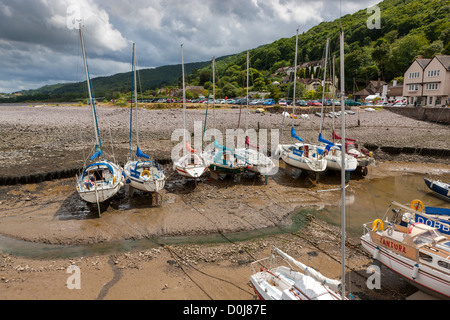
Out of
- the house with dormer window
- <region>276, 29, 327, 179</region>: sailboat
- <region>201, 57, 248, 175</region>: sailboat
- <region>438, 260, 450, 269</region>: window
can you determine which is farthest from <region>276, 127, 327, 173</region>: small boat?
the house with dormer window

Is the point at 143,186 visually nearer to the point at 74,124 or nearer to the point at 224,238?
the point at 224,238

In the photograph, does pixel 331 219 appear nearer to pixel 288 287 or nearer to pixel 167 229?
pixel 288 287

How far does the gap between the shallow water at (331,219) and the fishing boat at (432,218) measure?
8.33 ft

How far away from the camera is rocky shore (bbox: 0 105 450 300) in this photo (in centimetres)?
922

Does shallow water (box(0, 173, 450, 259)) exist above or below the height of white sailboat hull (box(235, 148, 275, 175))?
below

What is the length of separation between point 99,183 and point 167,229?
16.7ft

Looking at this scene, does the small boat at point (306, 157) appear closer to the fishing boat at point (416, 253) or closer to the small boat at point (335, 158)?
the small boat at point (335, 158)

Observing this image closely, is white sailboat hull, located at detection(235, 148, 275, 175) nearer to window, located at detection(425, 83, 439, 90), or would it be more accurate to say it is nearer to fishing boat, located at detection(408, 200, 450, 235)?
fishing boat, located at detection(408, 200, 450, 235)

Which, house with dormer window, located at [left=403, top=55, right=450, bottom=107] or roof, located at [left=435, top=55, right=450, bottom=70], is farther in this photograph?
house with dormer window, located at [left=403, top=55, right=450, bottom=107]

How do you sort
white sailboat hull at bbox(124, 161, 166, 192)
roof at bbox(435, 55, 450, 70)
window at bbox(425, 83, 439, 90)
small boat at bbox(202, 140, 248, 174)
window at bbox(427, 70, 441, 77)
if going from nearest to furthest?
1. white sailboat hull at bbox(124, 161, 166, 192)
2. small boat at bbox(202, 140, 248, 174)
3. roof at bbox(435, 55, 450, 70)
4. window at bbox(427, 70, 441, 77)
5. window at bbox(425, 83, 439, 90)

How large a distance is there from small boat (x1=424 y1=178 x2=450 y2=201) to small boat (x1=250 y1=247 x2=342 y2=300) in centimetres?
1494

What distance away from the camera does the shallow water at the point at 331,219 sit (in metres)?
11.5

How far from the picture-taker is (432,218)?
33.7 ft

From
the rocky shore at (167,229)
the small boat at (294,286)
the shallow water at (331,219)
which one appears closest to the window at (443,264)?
the rocky shore at (167,229)
